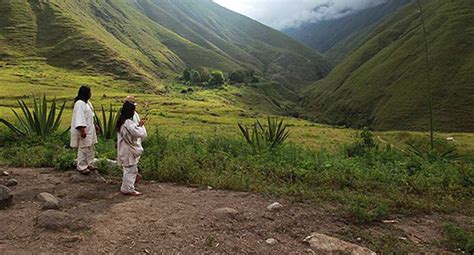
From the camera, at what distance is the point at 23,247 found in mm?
5113

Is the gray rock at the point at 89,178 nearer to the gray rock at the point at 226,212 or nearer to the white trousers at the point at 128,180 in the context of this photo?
the white trousers at the point at 128,180

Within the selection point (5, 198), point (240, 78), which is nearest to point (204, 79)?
point (240, 78)

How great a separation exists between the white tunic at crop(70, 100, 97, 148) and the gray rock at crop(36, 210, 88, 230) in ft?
10.2

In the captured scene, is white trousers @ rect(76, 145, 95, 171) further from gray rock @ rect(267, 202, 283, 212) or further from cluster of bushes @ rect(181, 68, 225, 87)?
cluster of bushes @ rect(181, 68, 225, 87)

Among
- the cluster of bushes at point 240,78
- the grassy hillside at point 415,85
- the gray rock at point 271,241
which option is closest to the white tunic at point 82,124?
the gray rock at point 271,241

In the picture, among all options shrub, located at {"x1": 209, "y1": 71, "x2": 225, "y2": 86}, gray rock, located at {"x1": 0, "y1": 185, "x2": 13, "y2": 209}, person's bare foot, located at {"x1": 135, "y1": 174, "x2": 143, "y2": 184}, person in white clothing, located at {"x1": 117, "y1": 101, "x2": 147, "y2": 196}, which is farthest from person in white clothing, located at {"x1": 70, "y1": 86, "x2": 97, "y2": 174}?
shrub, located at {"x1": 209, "y1": 71, "x2": 225, "y2": 86}

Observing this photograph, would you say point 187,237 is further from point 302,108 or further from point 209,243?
point 302,108

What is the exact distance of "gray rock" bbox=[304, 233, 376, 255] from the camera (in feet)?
18.0

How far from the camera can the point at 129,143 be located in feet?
25.7

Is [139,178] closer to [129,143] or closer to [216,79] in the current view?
[129,143]

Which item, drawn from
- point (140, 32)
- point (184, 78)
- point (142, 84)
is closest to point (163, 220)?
point (142, 84)

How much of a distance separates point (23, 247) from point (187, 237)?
2131 mm

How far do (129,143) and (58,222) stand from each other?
2.39m

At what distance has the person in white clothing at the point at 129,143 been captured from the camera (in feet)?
25.4
